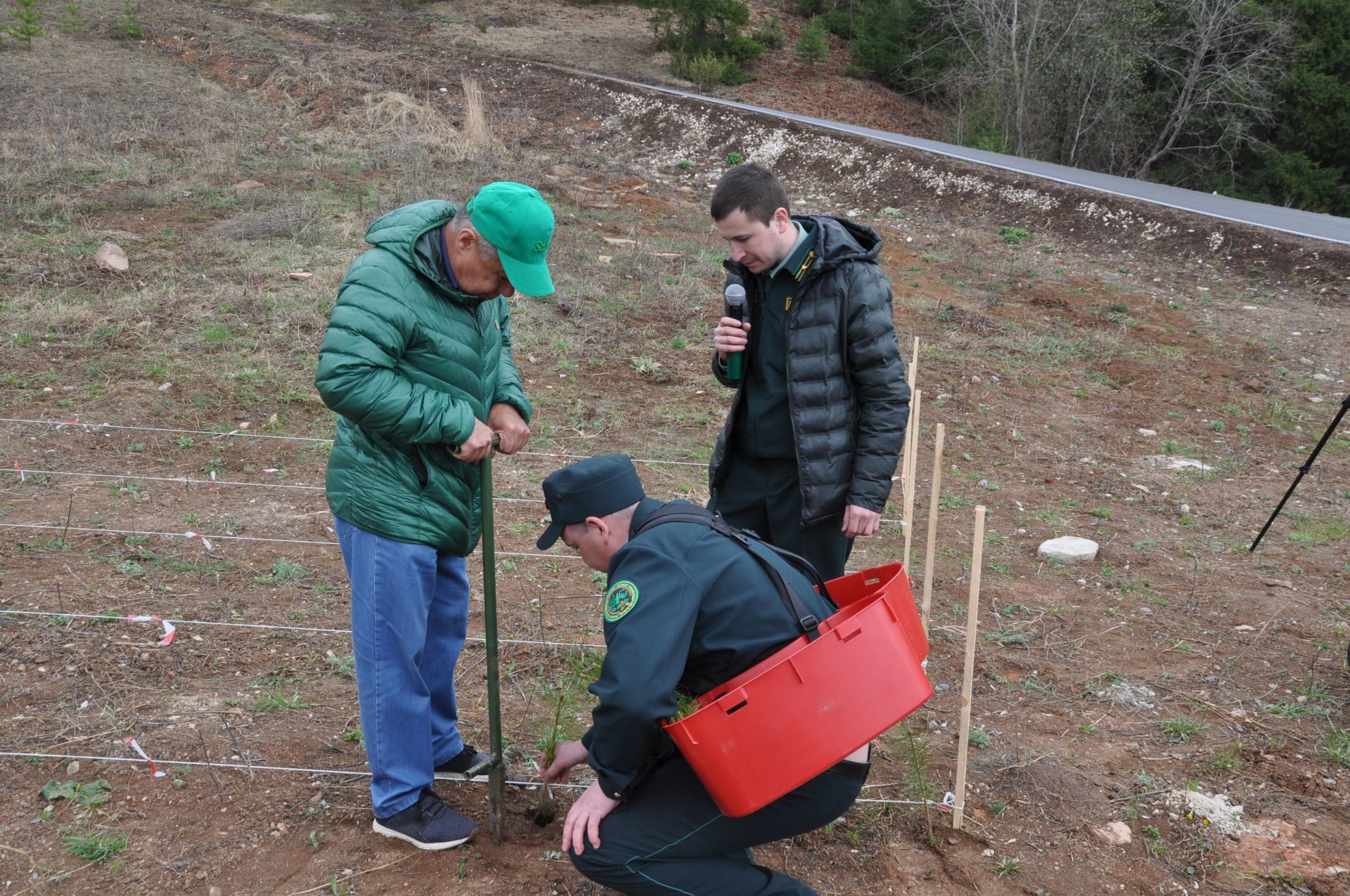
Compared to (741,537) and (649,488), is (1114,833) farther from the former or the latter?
(649,488)

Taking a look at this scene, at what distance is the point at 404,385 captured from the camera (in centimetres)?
248

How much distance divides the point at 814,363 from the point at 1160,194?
12654 mm

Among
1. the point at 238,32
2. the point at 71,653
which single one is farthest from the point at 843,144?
the point at 71,653


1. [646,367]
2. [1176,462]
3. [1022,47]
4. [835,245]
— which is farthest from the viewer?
[1022,47]

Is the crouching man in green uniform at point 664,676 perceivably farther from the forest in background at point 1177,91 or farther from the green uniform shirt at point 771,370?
the forest in background at point 1177,91

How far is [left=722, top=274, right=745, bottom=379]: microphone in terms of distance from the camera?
3.09 m

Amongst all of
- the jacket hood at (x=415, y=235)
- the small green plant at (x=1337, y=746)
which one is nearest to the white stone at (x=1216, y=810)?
the small green plant at (x=1337, y=746)

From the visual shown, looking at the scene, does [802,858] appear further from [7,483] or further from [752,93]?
[752,93]

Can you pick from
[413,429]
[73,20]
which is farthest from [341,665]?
[73,20]

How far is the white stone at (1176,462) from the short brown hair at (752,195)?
16.0 feet

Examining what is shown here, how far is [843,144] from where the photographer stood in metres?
15.6

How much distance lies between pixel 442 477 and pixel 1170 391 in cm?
713

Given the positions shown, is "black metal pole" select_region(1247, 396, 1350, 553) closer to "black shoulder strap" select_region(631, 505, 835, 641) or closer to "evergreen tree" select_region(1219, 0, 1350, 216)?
"black shoulder strap" select_region(631, 505, 835, 641)

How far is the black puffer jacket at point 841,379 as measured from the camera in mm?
3078
